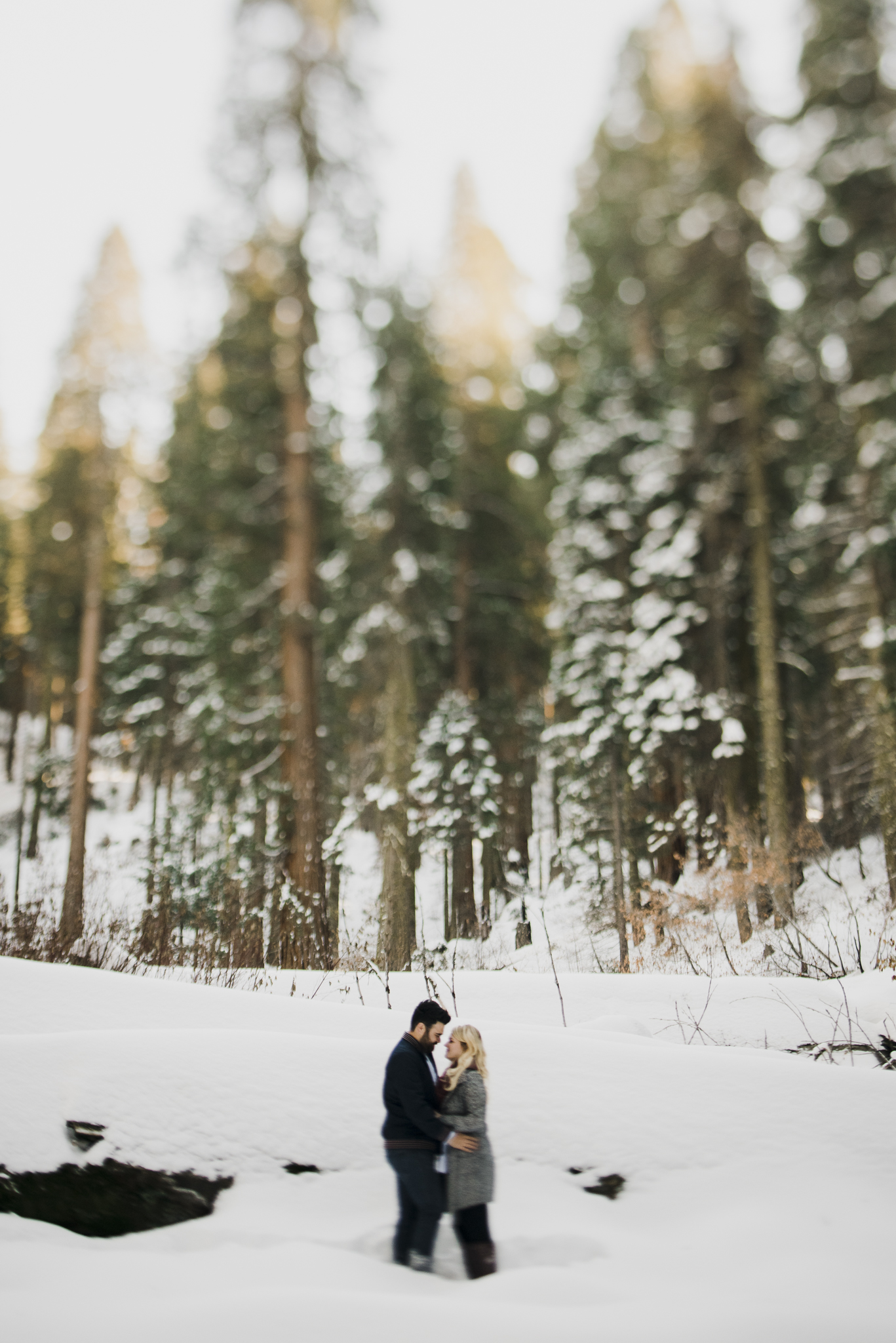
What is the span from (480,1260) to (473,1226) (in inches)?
5.7

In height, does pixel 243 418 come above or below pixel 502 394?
below

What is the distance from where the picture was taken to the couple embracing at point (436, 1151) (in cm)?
396

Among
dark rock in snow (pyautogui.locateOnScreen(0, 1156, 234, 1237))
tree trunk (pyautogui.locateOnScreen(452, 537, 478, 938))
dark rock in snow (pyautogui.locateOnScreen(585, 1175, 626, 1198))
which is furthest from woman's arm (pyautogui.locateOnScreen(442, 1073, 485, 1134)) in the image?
tree trunk (pyautogui.locateOnScreen(452, 537, 478, 938))

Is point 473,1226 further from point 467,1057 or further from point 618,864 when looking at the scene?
point 618,864

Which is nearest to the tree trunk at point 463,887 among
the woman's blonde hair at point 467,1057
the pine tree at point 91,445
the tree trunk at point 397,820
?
the tree trunk at point 397,820

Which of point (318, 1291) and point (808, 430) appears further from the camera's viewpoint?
point (808, 430)

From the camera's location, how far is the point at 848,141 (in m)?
14.0

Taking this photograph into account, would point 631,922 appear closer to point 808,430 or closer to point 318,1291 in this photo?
point 318,1291

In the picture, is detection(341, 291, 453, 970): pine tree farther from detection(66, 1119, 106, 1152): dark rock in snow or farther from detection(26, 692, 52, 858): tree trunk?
detection(66, 1119, 106, 1152): dark rock in snow

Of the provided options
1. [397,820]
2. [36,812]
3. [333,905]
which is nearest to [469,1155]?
[333,905]

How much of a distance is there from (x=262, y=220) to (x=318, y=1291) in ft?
52.2

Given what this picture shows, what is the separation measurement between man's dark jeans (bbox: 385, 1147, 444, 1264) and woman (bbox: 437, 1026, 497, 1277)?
84 mm

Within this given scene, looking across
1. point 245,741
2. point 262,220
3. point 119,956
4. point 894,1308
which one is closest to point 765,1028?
point 894,1308

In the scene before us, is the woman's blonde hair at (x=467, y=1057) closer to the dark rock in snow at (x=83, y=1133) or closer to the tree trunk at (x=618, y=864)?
the dark rock in snow at (x=83, y=1133)
